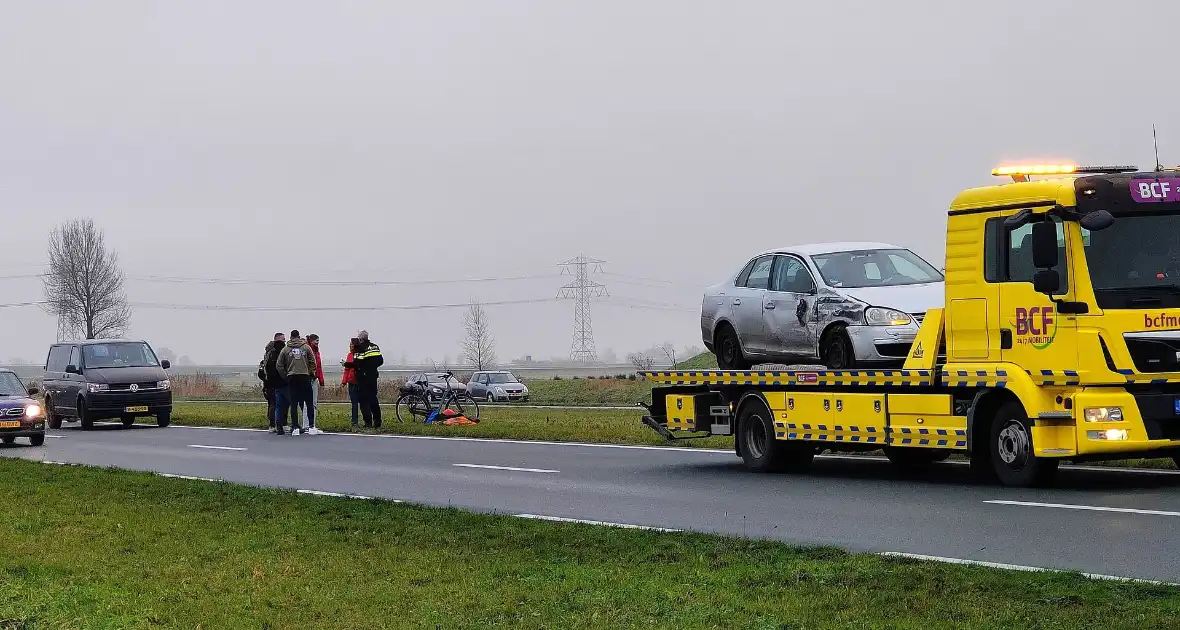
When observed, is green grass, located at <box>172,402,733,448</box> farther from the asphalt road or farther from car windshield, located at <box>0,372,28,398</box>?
car windshield, located at <box>0,372,28,398</box>

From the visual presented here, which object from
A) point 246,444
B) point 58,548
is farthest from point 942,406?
point 246,444

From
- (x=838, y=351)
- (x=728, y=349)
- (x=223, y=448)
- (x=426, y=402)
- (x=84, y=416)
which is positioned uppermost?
(x=728, y=349)

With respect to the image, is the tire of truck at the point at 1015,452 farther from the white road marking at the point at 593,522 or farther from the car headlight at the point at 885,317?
the white road marking at the point at 593,522

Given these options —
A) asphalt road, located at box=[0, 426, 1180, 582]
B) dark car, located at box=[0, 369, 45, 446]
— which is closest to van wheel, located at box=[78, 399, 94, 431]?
dark car, located at box=[0, 369, 45, 446]

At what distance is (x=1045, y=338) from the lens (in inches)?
519

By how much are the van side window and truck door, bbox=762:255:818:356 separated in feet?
7.67

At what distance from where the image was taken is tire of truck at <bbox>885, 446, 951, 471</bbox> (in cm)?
1607

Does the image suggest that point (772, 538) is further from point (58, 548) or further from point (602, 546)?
point (58, 548)

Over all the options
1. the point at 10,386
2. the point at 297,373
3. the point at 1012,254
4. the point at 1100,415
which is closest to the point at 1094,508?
the point at 1100,415

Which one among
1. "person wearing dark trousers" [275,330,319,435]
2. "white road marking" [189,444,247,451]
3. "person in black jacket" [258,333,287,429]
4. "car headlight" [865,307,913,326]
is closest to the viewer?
"car headlight" [865,307,913,326]

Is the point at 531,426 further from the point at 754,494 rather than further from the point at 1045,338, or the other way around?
the point at 1045,338

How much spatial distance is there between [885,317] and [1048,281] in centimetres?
232

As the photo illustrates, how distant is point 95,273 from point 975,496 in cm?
7663

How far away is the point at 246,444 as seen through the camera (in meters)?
25.0
